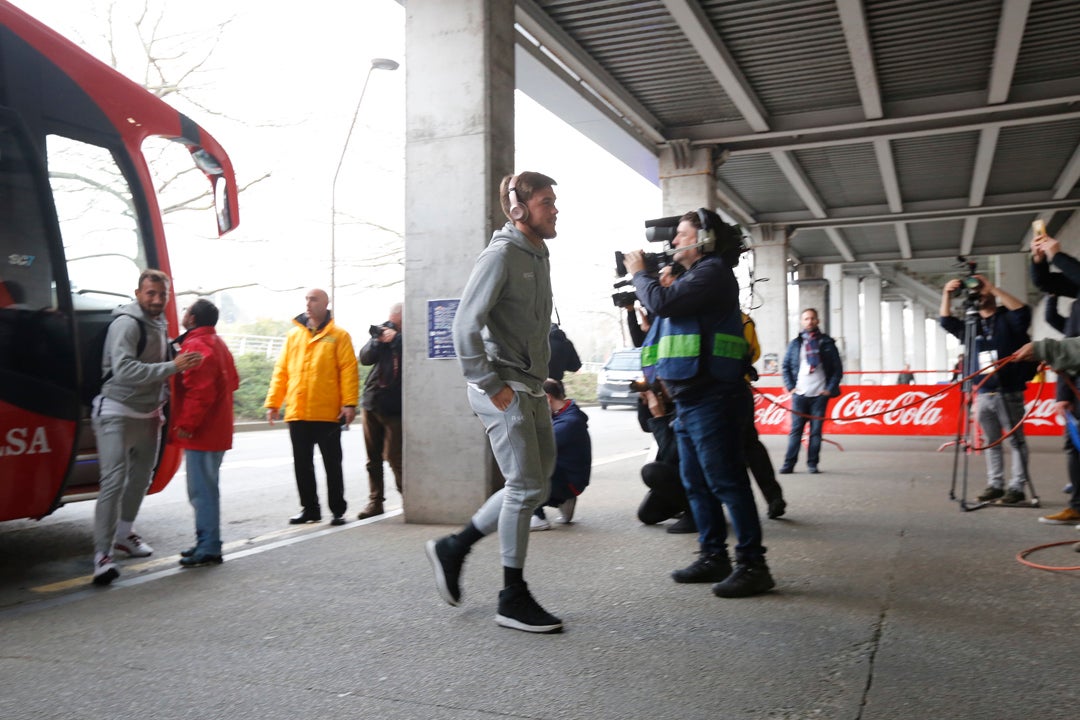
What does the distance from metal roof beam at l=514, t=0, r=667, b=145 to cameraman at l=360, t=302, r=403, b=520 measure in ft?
13.4

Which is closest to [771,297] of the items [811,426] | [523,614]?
[811,426]

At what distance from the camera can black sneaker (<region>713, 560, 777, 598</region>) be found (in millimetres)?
4547

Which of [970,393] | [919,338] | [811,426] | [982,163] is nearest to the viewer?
[970,393]

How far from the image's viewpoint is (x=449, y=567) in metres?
4.35

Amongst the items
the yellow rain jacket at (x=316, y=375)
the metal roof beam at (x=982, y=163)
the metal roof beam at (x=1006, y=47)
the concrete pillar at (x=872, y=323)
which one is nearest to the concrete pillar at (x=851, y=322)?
the concrete pillar at (x=872, y=323)

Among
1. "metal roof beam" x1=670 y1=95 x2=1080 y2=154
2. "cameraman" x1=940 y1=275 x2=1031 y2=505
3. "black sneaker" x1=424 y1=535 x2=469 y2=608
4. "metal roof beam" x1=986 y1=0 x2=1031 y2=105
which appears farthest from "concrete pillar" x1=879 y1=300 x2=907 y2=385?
"black sneaker" x1=424 y1=535 x2=469 y2=608

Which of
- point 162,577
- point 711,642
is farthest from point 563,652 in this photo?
point 162,577

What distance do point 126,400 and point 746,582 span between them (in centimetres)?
366

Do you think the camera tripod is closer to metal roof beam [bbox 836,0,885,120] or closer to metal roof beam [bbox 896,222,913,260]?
metal roof beam [bbox 836,0,885,120]

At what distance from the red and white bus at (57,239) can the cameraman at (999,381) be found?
6576 mm

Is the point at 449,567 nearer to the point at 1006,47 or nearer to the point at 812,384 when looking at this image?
the point at 812,384

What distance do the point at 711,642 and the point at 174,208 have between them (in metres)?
21.7

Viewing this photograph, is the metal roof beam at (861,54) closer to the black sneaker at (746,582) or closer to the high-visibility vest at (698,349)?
the high-visibility vest at (698,349)

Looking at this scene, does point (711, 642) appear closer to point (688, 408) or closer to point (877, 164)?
point (688, 408)
